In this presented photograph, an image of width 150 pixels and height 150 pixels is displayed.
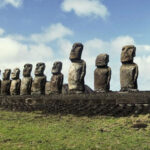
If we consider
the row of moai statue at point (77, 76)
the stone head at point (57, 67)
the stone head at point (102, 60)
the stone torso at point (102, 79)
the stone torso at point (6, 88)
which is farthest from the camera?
the stone torso at point (6, 88)

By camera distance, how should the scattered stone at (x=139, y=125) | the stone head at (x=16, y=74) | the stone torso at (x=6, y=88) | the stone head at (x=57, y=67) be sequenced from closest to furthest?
the scattered stone at (x=139, y=125), the stone head at (x=57, y=67), the stone head at (x=16, y=74), the stone torso at (x=6, y=88)

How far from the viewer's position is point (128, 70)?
10.2 meters

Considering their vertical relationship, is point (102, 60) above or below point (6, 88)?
above

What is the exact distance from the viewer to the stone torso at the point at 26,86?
14127 mm

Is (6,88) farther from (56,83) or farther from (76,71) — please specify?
(76,71)

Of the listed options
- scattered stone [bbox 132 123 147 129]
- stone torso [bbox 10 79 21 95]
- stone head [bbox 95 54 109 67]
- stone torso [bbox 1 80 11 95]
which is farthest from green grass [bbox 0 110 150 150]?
stone torso [bbox 1 80 11 95]

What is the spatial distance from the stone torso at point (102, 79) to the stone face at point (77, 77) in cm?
70

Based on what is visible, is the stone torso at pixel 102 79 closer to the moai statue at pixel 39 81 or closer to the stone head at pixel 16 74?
the moai statue at pixel 39 81

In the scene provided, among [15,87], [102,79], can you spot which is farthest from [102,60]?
[15,87]

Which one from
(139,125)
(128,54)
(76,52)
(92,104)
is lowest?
(139,125)

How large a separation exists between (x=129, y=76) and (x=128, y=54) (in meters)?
0.74

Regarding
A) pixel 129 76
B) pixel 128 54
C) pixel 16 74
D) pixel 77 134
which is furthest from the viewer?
pixel 16 74

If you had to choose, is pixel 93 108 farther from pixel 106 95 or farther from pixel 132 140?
pixel 132 140

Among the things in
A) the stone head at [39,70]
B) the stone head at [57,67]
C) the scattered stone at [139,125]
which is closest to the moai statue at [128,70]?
the scattered stone at [139,125]
